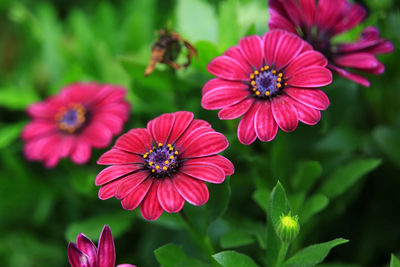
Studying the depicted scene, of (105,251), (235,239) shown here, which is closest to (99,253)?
(105,251)

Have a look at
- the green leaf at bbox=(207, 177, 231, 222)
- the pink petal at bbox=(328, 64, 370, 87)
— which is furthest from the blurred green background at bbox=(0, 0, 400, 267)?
the pink petal at bbox=(328, 64, 370, 87)

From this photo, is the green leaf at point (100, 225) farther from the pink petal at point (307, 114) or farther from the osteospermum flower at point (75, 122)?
the pink petal at point (307, 114)

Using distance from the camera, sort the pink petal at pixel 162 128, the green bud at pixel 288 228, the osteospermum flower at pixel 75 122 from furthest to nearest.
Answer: the osteospermum flower at pixel 75 122, the pink petal at pixel 162 128, the green bud at pixel 288 228

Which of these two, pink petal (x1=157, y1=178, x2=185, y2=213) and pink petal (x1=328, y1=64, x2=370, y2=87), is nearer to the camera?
pink petal (x1=157, y1=178, x2=185, y2=213)

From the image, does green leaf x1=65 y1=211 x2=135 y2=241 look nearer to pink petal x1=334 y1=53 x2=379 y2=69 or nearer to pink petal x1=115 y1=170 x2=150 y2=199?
pink petal x1=115 y1=170 x2=150 y2=199

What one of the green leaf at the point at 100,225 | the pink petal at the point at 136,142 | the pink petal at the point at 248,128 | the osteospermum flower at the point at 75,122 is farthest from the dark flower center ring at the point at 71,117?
the pink petal at the point at 248,128
